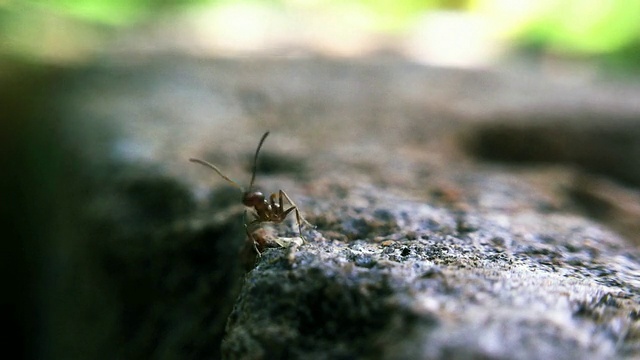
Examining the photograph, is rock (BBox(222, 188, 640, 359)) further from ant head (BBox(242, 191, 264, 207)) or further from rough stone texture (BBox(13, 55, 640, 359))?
ant head (BBox(242, 191, 264, 207))

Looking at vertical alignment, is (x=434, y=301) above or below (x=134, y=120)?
below

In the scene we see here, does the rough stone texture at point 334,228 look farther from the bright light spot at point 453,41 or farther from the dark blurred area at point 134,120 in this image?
the bright light spot at point 453,41

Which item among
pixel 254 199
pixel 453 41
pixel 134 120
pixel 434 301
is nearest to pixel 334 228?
pixel 254 199

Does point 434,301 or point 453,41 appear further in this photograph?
point 453,41

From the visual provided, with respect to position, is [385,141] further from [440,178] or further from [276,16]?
[276,16]

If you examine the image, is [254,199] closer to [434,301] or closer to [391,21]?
[434,301]

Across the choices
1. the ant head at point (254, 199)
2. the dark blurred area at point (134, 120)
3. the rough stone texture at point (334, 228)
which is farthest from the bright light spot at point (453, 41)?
the ant head at point (254, 199)

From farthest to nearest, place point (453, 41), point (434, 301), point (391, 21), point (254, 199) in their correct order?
1. point (391, 21)
2. point (453, 41)
3. point (254, 199)
4. point (434, 301)

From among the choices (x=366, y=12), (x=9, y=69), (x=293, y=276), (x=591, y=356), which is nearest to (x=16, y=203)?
(x=9, y=69)
